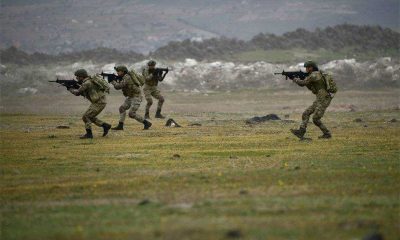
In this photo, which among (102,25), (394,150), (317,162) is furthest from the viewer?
(102,25)

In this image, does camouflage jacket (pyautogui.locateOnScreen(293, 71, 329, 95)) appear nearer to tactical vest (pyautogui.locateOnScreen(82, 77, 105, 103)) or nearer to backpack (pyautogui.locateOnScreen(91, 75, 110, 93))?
backpack (pyautogui.locateOnScreen(91, 75, 110, 93))

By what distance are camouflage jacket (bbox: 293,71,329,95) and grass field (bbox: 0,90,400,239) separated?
1.17 meters

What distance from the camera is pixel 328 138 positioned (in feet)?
74.5

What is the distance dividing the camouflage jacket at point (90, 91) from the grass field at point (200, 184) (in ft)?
3.40

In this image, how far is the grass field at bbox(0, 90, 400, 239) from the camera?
34.8 ft

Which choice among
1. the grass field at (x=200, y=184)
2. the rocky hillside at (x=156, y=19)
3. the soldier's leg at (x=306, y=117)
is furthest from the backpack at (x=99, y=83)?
the rocky hillside at (x=156, y=19)

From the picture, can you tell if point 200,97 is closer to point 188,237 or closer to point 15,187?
point 15,187

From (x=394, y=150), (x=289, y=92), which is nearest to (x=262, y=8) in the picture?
(x=289, y=92)

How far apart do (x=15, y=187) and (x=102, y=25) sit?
280ft

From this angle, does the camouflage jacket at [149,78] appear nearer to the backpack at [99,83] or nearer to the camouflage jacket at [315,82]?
the backpack at [99,83]

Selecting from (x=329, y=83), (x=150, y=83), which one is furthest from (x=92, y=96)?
(x=150, y=83)

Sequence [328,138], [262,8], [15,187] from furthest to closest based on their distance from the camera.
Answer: [262,8] → [328,138] → [15,187]

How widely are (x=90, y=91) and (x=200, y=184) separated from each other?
968 centimetres

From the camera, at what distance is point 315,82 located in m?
22.3
